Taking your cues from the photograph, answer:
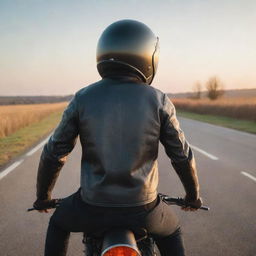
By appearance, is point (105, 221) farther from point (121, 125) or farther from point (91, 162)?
point (121, 125)

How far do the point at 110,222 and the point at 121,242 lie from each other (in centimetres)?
20

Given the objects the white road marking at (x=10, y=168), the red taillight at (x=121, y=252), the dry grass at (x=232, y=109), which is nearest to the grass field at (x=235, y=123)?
the dry grass at (x=232, y=109)

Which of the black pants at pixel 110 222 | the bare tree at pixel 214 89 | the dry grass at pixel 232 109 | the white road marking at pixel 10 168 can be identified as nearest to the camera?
the black pants at pixel 110 222

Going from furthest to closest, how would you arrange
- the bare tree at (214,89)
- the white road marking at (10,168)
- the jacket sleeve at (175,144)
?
the bare tree at (214,89) → the white road marking at (10,168) → the jacket sleeve at (175,144)

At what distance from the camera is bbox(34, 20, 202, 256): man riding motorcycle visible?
167 cm

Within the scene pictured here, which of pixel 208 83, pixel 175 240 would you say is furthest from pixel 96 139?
pixel 208 83

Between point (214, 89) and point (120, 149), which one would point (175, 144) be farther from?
point (214, 89)

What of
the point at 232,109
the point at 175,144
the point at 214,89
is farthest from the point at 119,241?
the point at 214,89

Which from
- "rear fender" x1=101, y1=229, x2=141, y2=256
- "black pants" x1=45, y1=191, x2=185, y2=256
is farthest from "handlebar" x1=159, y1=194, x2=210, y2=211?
"rear fender" x1=101, y1=229, x2=141, y2=256

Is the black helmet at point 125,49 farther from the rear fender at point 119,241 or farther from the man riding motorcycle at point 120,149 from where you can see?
the rear fender at point 119,241

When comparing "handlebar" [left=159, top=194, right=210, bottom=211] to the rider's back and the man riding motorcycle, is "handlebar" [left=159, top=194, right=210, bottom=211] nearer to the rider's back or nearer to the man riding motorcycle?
the man riding motorcycle

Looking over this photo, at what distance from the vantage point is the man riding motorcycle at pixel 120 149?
1.67m

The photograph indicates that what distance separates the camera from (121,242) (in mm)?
1445

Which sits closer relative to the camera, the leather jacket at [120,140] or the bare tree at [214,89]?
the leather jacket at [120,140]
